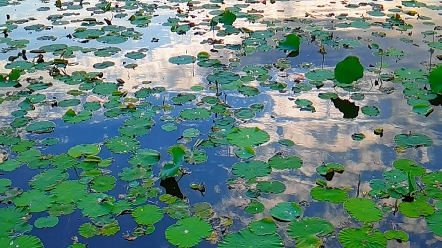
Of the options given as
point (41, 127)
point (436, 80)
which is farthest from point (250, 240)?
point (436, 80)

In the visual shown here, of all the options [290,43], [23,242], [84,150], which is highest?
[290,43]

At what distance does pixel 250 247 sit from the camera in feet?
7.82

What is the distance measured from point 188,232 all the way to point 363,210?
0.94m

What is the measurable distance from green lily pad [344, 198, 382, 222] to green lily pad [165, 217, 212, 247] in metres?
0.77

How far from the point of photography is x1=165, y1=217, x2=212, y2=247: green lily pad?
2.46m

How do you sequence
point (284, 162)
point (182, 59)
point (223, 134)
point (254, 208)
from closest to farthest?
point (254, 208), point (284, 162), point (223, 134), point (182, 59)

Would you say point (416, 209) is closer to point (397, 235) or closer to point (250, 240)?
point (397, 235)

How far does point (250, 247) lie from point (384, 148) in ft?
4.41

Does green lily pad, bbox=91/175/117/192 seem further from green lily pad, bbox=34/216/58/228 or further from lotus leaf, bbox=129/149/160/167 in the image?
green lily pad, bbox=34/216/58/228

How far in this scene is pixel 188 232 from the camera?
2510 mm

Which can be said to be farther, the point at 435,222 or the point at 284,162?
the point at 284,162

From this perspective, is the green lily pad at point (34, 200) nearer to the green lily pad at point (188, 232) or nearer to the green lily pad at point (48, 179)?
the green lily pad at point (48, 179)

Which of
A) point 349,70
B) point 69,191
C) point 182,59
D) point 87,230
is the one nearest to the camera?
point 87,230

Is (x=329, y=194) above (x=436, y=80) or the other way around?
the other way around
